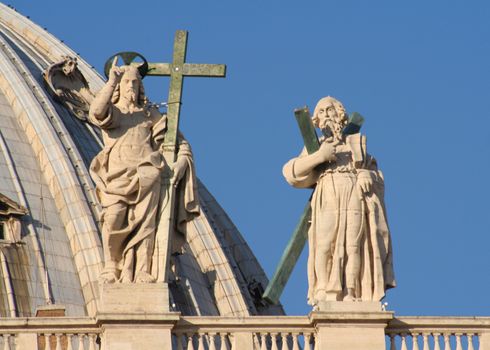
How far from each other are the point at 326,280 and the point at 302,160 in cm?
216

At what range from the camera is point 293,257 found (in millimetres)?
59781

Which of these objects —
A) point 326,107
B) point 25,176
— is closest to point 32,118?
point 25,176

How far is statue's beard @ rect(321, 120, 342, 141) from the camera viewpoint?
59906 millimetres

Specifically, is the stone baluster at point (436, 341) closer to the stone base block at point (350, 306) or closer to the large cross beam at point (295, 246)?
the stone base block at point (350, 306)

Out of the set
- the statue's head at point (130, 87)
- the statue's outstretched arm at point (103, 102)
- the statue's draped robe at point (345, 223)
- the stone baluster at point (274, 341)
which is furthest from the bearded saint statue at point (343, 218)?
the statue's outstretched arm at point (103, 102)

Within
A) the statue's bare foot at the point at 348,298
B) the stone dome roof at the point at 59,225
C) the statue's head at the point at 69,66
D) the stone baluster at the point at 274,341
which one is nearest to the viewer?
the stone baluster at the point at 274,341

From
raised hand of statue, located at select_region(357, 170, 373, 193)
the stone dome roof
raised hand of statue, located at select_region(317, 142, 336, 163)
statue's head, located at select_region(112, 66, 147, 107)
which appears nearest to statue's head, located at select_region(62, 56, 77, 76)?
the stone dome roof

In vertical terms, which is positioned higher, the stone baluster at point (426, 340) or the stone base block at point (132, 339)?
the stone baluster at point (426, 340)

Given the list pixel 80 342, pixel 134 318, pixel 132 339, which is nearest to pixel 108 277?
pixel 134 318

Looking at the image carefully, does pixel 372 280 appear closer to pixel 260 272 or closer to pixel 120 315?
pixel 120 315

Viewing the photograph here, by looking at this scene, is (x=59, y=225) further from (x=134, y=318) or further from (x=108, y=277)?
(x=134, y=318)

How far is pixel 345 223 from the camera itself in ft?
194

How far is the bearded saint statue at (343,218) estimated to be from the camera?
5875 cm

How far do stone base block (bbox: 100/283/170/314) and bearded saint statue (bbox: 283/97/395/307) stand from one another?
2554mm
